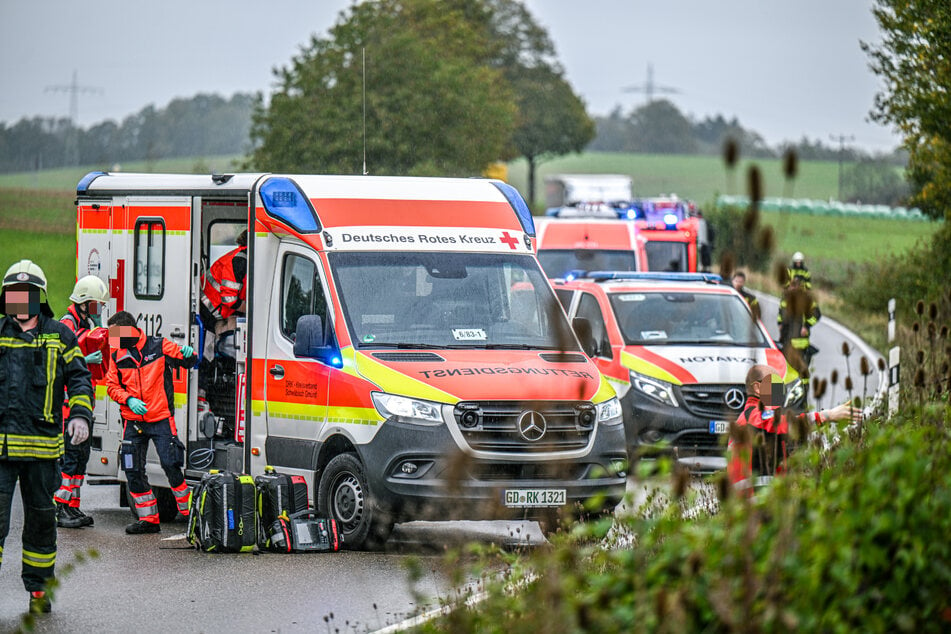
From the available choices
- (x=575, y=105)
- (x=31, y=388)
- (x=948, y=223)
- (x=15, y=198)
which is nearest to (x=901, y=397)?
(x=31, y=388)

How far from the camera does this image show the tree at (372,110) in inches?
1540

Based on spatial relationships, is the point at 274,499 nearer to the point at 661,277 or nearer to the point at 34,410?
the point at 34,410

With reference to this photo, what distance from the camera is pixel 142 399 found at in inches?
472

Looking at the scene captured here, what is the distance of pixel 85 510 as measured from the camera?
13.6m

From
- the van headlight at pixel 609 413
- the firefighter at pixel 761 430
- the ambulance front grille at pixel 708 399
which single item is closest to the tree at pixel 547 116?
the ambulance front grille at pixel 708 399

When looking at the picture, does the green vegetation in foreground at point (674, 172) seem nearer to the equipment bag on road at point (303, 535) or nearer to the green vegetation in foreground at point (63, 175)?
the green vegetation in foreground at point (63, 175)

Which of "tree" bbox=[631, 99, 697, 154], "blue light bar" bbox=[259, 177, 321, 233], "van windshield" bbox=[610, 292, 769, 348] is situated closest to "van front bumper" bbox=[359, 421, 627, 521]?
"blue light bar" bbox=[259, 177, 321, 233]

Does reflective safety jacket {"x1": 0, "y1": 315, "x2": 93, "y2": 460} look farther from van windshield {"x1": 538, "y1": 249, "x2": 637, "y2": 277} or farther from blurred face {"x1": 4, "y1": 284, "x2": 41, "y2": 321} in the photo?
van windshield {"x1": 538, "y1": 249, "x2": 637, "y2": 277}

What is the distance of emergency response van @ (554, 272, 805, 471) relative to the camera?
49.6ft

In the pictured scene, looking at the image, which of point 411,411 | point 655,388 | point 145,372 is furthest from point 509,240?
point 655,388

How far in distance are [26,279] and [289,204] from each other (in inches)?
127

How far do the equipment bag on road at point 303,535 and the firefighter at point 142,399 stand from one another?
1412 millimetres

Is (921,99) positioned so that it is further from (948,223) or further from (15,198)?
(15,198)

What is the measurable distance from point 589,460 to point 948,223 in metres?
17.8
